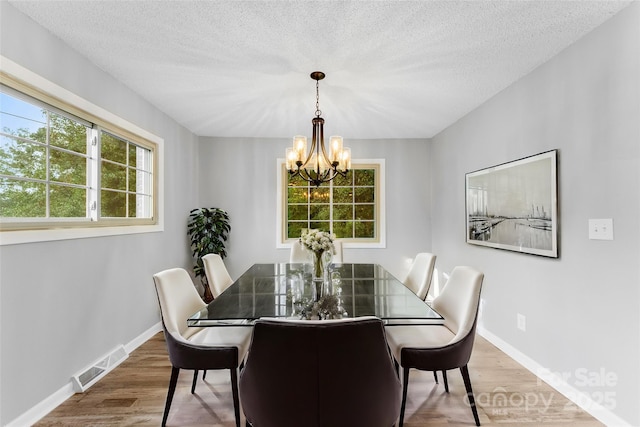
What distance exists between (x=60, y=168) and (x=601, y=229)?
3648mm

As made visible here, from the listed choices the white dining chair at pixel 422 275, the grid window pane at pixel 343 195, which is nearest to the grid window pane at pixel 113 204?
the white dining chair at pixel 422 275

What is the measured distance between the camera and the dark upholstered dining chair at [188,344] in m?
1.89

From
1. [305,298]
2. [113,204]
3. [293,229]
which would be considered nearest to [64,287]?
[113,204]

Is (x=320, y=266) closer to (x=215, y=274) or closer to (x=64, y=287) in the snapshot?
(x=215, y=274)

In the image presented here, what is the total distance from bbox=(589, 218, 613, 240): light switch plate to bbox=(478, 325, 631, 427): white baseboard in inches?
40.5

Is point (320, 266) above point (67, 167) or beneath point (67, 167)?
beneath

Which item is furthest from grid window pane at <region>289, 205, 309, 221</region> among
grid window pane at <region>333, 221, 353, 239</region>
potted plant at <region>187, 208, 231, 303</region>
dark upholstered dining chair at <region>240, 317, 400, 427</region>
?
dark upholstered dining chair at <region>240, 317, 400, 427</region>

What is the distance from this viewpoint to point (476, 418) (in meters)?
2.00

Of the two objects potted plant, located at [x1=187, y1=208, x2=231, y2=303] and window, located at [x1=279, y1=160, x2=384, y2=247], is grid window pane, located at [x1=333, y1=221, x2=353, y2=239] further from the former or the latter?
potted plant, located at [x1=187, y1=208, x2=231, y2=303]

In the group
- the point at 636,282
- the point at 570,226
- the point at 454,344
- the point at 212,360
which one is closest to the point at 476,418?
the point at 454,344

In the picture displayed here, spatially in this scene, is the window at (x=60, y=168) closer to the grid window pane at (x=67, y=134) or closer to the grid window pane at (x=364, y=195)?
the grid window pane at (x=67, y=134)

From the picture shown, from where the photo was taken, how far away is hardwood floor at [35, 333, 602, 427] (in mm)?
2059

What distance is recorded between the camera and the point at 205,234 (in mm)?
4543

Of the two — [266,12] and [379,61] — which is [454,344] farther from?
[266,12]
